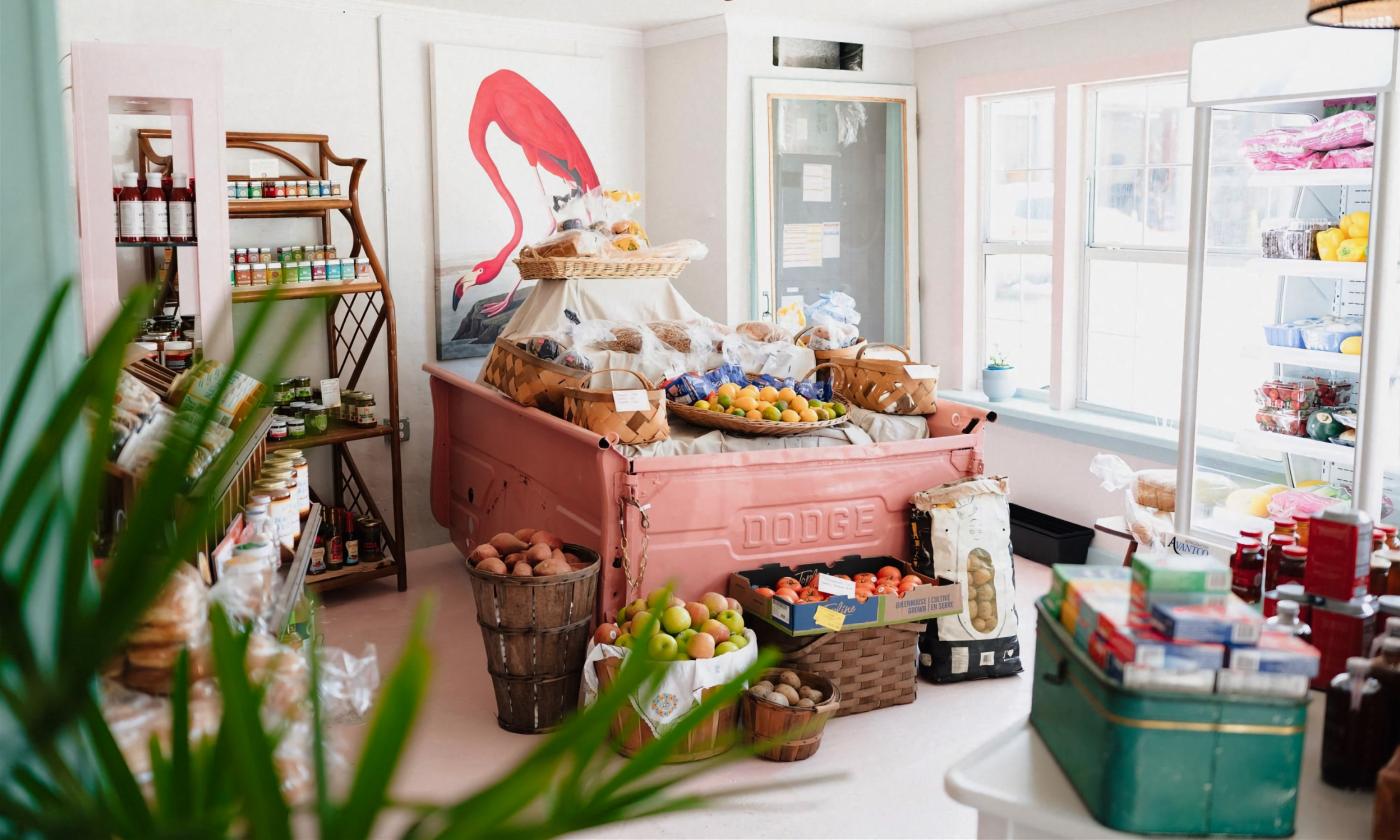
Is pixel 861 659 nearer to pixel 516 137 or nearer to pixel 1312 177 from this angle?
pixel 1312 177

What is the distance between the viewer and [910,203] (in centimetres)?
668

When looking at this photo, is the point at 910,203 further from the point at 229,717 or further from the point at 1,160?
the point at 229,717

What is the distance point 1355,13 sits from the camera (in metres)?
2.66

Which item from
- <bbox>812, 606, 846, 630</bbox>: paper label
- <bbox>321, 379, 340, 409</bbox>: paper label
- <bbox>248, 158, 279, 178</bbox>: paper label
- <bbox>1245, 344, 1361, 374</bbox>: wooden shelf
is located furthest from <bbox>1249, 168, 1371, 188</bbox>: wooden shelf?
<bbox>248, 158, 279, 178</bbox>: paper label

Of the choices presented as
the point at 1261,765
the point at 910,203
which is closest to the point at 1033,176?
the point at 910,203

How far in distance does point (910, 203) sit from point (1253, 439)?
2943 mm

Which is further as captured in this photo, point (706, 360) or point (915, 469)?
point (706, 360)

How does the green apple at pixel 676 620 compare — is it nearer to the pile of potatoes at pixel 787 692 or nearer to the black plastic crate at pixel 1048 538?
the pile of potatoes at pixel 787 692

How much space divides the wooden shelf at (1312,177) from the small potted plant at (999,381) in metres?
2.39

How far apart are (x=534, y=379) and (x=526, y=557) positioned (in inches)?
39.1

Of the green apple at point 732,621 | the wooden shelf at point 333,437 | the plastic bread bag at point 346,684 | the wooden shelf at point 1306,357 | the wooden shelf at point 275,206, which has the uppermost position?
the wooden shelf at point 275,206

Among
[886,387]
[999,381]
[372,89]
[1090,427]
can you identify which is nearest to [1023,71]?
[999,381]

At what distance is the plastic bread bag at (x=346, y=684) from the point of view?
175cm

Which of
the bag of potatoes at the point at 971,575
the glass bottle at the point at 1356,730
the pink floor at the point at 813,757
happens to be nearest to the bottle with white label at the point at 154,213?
the pink floor at the point at 813,757
